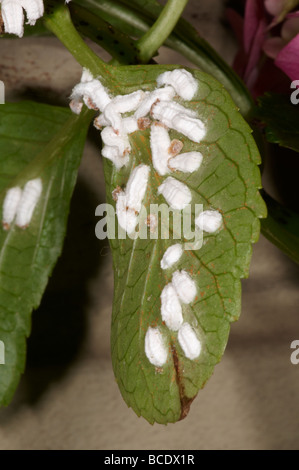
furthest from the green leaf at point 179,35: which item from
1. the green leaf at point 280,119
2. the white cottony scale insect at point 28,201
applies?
A: the white cottony scale insect at point 28,201

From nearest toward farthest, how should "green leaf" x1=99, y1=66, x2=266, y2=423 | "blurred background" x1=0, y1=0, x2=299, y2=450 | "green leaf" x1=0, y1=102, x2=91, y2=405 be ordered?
"green leaf" x1=99, y1=66, x2=266, y2=423 < "green leaf" x1=0, y1=102, x2=91, y2=405 < "blurred background" x1=0, y1=0, x2=299, y2=450

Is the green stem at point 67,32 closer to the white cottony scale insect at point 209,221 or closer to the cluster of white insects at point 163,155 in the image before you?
the cluster of white insects at point 163,155

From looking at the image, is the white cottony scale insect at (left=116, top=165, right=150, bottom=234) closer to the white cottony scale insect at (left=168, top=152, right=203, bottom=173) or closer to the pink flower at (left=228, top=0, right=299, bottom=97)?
the white cottony scale insect at (left=168, top=152, right=203, bottom=173)

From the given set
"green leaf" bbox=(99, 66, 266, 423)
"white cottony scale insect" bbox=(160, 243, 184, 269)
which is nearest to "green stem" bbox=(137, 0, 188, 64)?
"green leaf" bbox=(99, 66, 266, 423)

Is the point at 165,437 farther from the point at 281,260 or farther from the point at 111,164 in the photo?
the point at 111,164

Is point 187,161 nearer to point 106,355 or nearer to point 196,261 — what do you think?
point 196,261

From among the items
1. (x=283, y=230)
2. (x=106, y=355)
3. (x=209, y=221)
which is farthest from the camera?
(x=106, y=355)

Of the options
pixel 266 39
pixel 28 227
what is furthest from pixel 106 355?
pixel 266 39
